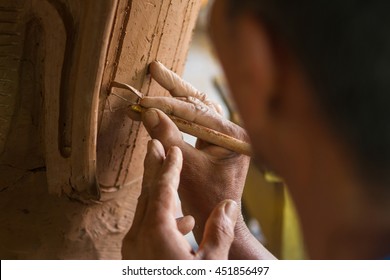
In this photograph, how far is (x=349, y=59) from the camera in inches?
20.3

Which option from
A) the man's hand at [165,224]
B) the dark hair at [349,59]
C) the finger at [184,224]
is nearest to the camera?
the dark hair at [349,59]

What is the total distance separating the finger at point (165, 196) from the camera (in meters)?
0.82

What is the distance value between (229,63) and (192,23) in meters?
0.45

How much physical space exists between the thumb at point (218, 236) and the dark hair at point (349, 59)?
1.10 feet

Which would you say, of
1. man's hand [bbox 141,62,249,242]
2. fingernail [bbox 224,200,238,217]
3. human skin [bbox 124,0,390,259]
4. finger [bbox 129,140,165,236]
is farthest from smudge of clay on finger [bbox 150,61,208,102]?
human skin [bbox 124,0,390,259]

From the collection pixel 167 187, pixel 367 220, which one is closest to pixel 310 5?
pixel 367 220

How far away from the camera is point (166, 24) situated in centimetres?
95

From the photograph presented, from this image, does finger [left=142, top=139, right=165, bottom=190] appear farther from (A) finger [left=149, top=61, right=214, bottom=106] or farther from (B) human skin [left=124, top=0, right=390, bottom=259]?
(B) human skin [left=124, top=0, right=390, bottom=259]

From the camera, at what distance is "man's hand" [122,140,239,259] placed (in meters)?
0.80

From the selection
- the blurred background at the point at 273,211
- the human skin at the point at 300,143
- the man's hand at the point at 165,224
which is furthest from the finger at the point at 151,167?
the blurred background at the point at 273,211

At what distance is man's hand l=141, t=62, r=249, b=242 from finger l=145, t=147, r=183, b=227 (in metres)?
0.09

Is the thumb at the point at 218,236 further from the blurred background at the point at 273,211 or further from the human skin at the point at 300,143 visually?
the blurred background at the point at 273,211

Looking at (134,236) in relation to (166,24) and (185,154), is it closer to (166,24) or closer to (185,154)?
(185,154)

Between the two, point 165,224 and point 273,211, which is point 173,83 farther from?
point 273,211
